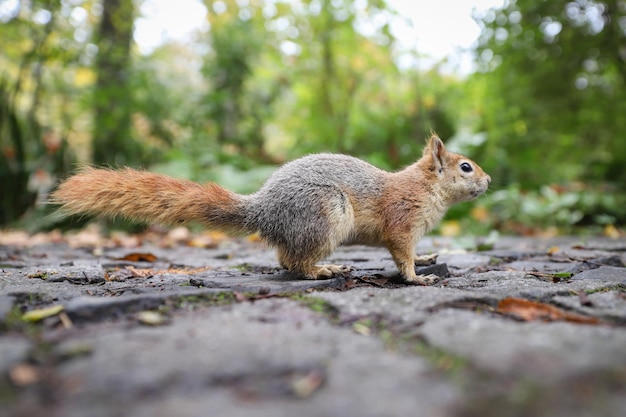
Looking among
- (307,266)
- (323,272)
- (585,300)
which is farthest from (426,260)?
(585,300)

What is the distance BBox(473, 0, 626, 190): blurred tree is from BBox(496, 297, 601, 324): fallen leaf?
184 inches

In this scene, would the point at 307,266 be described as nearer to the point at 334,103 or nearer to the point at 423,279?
the point at 423,279

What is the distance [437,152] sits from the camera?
354cm

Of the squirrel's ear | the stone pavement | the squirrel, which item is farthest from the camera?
the squirrel's ear

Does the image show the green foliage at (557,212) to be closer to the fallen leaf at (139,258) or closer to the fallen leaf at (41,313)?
the fallen leaf at (139,258)

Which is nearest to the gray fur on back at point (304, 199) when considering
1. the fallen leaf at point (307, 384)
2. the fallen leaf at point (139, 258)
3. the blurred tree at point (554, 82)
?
the fallen leaf at point (139, 258)

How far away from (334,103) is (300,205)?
7280 mm

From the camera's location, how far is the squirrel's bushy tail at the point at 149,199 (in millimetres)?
2678

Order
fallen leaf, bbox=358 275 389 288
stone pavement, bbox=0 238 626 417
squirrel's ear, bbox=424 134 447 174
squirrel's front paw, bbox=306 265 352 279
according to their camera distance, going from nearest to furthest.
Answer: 1. stone pavement, bbox=0 238 626 417
2. fallen leaf, bbox=358 275 389 288
3. squirrel's front paw, bbox=306 265 352 279
4. squirrel's ear, bbox=424 134 447 174

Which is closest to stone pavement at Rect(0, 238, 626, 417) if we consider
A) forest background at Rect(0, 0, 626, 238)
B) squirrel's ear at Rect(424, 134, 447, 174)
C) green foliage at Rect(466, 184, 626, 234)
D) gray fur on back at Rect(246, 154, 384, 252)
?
gray fur on back at Rect(246, 154, 384, 252)

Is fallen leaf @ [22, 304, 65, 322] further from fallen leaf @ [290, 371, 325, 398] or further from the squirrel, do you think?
fallen leaf @ [290, 371, 325, 398]

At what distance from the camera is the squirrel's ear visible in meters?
3.49

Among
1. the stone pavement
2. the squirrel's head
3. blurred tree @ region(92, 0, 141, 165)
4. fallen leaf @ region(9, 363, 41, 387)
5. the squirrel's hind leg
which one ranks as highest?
blurred tree @ region(92, 0, 141, 165)

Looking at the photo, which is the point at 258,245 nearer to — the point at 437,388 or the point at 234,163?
the point at 234,163
